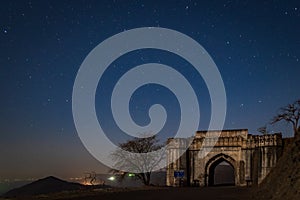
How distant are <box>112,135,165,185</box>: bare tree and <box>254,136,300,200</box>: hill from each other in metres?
24.9

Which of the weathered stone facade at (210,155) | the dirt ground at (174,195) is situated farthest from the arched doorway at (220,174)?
the dirt ground at (174,195)

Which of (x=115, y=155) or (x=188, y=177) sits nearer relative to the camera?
(x=188, y=177)

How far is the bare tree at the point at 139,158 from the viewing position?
43.5 meters

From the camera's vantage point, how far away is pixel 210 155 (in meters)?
40.7

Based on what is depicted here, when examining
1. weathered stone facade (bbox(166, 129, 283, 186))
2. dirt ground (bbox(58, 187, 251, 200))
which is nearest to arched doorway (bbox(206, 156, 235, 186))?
weathered stone facade (bbox(166, 129, 283, 186))

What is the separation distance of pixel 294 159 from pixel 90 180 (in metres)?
45.2

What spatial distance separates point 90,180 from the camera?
5772 cm

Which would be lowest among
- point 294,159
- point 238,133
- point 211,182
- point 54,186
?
point 54,186

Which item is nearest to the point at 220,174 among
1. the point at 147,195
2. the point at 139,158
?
the point at 139,158

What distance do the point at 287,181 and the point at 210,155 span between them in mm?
24884

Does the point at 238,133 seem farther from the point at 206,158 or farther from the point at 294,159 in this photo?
the point at 294,159

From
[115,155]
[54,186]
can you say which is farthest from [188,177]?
[54,186]

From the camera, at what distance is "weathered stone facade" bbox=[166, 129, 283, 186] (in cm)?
3859

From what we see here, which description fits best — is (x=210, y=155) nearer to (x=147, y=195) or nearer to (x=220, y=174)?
(x=147, y=195)
